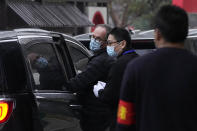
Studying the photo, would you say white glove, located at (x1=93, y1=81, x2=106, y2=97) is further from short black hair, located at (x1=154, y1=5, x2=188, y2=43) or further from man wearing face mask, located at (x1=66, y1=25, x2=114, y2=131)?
short black hair, located at (x1=154, y1=5, x2=188, y2=43)

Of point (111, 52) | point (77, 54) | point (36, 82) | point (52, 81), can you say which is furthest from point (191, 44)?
point (36, 82)

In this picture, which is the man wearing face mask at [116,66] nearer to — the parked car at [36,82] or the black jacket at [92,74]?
the black jacket at [92,74]

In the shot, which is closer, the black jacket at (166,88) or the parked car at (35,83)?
the black jacket at (166,88)

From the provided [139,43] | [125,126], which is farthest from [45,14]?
[125,126]

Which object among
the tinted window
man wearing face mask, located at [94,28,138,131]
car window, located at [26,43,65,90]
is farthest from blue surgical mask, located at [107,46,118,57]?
the tinted window

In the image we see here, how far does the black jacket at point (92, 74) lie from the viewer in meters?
5.53

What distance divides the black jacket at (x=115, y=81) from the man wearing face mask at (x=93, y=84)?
712 millimetres

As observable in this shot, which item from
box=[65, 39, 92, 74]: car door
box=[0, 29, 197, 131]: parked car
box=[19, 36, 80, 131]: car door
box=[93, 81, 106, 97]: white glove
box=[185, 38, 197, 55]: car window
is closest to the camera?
box=[0, 29, 197, 131]: parked car

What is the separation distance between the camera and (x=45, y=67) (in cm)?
551

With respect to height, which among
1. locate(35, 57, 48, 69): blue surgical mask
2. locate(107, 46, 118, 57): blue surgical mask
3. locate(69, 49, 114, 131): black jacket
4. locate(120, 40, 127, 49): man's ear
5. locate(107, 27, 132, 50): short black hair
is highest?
locate(107, 27, 132, 50): short black hair

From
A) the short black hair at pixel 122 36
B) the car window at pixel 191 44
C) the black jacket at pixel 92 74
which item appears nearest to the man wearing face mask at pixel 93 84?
the black jacket at pixel 92 74

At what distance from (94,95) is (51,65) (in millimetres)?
Answer: 541

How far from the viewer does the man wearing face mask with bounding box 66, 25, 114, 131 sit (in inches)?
220

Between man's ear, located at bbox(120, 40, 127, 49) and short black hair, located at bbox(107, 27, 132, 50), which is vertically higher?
short black hair, located at bbox(107, 27, 132, 50)
